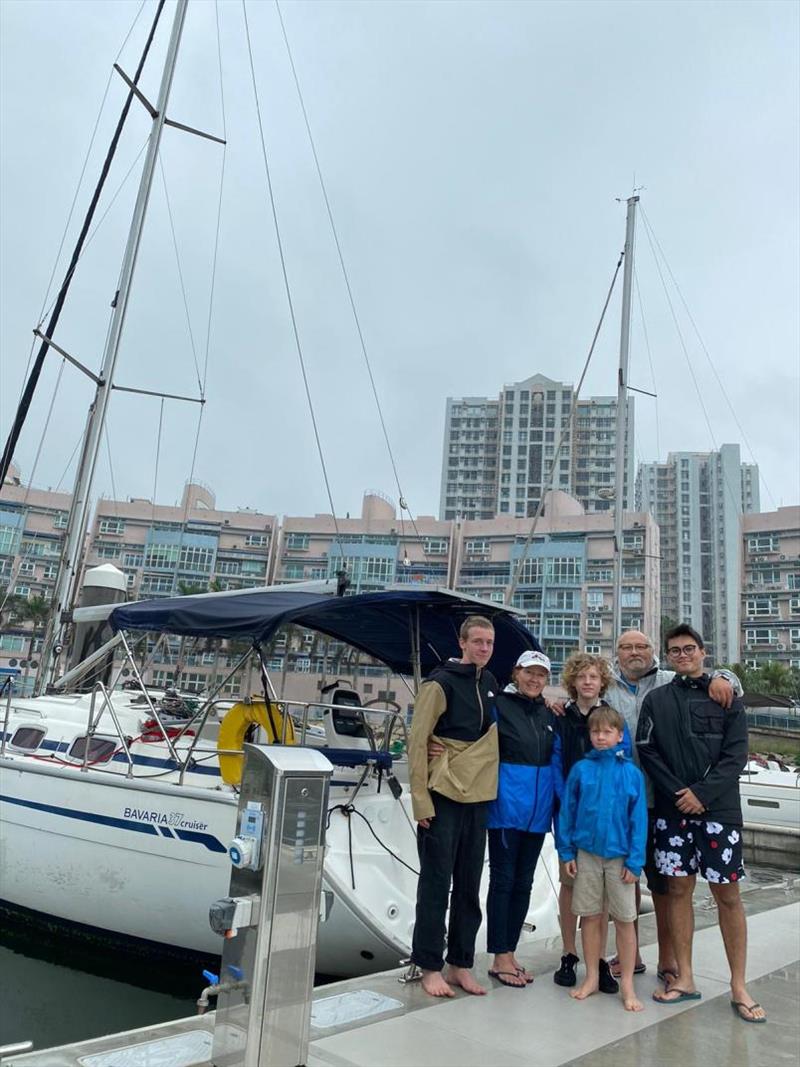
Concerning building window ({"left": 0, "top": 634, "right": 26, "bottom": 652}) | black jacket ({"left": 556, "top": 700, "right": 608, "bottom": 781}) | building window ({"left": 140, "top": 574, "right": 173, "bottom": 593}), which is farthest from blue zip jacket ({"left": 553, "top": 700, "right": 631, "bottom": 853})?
building window ({"left": 140, "top": 574, "right": 173, "bottom": 593})

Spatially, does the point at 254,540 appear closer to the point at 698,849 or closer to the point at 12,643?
the point at 12,643

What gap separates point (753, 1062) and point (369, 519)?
71526mm

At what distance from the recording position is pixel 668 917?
409 cm

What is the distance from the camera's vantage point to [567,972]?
411 centimetres

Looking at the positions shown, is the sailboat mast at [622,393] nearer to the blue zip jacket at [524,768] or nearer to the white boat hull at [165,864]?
the white boat hull at [165,864]

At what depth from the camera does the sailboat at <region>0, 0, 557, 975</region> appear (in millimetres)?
5676

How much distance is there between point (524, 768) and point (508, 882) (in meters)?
0.59

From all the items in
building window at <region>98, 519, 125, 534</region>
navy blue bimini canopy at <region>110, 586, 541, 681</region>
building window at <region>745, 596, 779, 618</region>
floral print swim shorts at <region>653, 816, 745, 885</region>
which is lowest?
floral print swim shorts at <region>653, 816, 745, 885</region>

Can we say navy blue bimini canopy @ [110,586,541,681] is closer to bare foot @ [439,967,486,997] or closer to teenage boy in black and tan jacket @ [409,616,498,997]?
teenage boy in black and tan jacket @ [409,616,498,997]

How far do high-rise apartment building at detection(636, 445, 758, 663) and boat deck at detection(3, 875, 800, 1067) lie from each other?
101287 millimetres

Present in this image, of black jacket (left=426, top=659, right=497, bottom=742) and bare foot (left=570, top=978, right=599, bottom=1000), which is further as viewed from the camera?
black jacket (left=426, top=659, right=497, bottom=742)

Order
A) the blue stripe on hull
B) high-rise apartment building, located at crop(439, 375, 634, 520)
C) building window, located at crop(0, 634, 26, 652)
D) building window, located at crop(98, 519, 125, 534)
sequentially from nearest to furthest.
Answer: the blue stripe on hull → building window, located at crop(0, 634, 26, 652) → building window, located at crop(98, 519, 125, 534) → high-rise apartment building, located at crop(439, 375, 634, 520)

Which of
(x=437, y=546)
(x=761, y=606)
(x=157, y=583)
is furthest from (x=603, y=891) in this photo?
(x=761, y=606)

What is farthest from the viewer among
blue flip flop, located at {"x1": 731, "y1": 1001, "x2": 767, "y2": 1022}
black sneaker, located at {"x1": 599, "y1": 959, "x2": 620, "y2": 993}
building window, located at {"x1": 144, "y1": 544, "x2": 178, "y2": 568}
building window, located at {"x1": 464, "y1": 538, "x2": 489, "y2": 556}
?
building window, located at {"x1": 144, "y1": 544, "x2": 178, "y2": 568}
